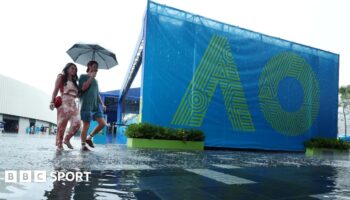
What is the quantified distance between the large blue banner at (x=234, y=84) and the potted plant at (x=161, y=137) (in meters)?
0.68

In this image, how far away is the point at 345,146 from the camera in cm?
1434

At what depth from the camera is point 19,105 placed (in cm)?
6850

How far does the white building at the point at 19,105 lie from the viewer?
62775 millimetres

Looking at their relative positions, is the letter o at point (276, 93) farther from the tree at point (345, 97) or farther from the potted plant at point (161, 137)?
the tree at point (345, 97)

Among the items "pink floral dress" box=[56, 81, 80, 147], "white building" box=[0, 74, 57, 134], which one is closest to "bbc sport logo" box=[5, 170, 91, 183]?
"pink floral dress" box=[56, 81, 80, 147]

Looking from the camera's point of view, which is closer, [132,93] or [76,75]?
[76,75]

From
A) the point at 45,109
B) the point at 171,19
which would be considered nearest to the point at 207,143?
the point at 171,19

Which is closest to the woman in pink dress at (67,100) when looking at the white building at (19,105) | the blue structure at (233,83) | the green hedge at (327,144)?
the blue structure at (233,83)

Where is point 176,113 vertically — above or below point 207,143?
above

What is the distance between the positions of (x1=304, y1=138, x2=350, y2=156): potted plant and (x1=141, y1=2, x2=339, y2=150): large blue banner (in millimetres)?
516

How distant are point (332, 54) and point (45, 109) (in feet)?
272

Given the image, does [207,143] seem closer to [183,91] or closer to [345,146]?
[183,91]

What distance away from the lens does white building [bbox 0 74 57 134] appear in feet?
206

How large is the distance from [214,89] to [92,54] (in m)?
5.82
